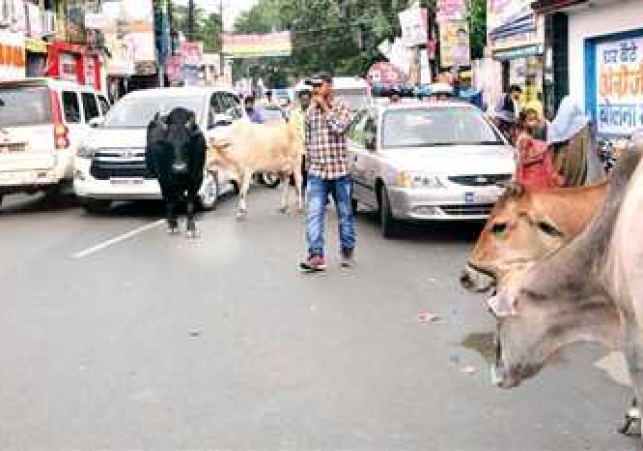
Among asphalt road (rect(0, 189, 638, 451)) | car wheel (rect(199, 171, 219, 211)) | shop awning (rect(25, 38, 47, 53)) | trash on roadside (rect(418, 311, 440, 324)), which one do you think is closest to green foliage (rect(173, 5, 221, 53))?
shop awning (rect(25, 38, 47, 53))

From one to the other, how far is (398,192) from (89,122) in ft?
23.9

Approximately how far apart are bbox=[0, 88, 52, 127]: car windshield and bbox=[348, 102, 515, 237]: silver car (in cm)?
494

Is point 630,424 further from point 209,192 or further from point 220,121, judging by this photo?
point 220,121

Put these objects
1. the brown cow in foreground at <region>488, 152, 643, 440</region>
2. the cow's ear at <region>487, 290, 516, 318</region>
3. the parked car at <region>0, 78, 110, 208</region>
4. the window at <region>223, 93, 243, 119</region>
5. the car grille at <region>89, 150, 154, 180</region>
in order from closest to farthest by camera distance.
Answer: the brown cow in foreground at <region>488, 152, 643, 440</region>, the cow's ear at <region>487, 290, 516, 318</region>, the car grille at <region>89, 150, 154, 180</region>, the parked car at <region>0, 78, 110, 208</region>, the window at <region>223, 93, 243, 119</region>

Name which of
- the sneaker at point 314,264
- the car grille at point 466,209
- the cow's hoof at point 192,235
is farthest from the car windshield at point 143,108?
the sneaker at point 314,264

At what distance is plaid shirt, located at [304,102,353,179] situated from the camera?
10.5m

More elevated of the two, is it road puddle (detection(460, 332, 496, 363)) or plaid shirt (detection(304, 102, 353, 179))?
plaid shirt (detection(304, 102, 353, 179))

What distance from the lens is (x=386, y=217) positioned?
1253cm

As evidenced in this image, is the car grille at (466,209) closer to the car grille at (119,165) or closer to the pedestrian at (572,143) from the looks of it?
the pedestrian at (572,143)

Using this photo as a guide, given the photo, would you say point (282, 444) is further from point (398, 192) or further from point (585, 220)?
point (398, 192)

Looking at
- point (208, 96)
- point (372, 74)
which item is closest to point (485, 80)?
point (372, 74)

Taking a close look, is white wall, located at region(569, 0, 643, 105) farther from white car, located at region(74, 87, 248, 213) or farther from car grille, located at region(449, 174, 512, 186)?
white car, located at region(74, 87, 248, 213)

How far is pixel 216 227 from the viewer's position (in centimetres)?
1434

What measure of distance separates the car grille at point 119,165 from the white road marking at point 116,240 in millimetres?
846
